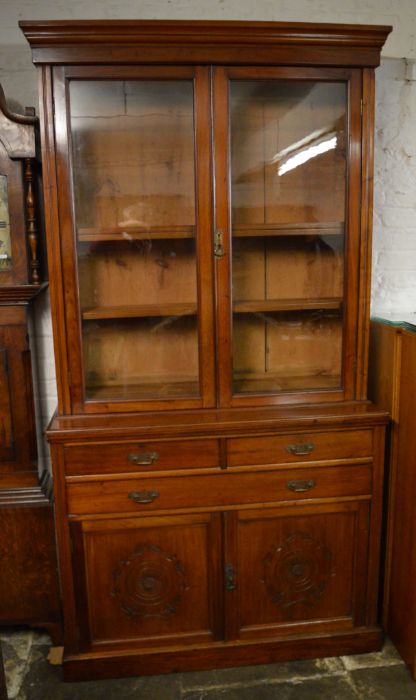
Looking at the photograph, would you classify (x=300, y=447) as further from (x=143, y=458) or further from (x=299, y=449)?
(x=143, y=458)

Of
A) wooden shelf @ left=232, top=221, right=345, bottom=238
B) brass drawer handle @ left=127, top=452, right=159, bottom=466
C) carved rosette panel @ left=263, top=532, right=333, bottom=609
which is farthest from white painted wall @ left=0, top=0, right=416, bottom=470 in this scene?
carved rosette panel @ left=263, top=532, right=333, bottom=609

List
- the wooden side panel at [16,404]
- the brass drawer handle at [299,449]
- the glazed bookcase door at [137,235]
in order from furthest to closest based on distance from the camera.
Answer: the wooden side panel at [16,404] → the brass drawer handle at [299,449] → the glazed bookcase door at [137,235]

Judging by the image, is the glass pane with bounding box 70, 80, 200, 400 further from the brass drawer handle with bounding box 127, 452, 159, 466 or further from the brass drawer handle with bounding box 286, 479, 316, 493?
the brass drawer handle with bounding box 286, 479, 316, 493

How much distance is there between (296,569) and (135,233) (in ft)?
4.07

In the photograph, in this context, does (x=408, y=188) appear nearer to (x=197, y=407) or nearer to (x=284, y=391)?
(x=284, y=391)

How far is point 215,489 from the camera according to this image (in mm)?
1725

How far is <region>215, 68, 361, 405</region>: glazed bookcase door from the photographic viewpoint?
1664 millimetres

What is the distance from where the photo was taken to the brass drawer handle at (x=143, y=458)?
1686 mm

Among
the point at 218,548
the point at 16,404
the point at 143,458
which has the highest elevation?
the point at 16,404

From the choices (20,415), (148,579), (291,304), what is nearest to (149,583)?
(148,579)

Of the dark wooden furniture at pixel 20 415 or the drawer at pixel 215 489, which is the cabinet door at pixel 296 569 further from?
the dark wooden furniture at pixel 20 415

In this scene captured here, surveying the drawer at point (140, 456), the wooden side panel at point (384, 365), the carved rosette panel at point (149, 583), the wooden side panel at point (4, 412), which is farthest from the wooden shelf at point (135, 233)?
the carved rosette panel at point (149, 583)

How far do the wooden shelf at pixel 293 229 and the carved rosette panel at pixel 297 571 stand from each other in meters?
1.00

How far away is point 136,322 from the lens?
5.92ft
